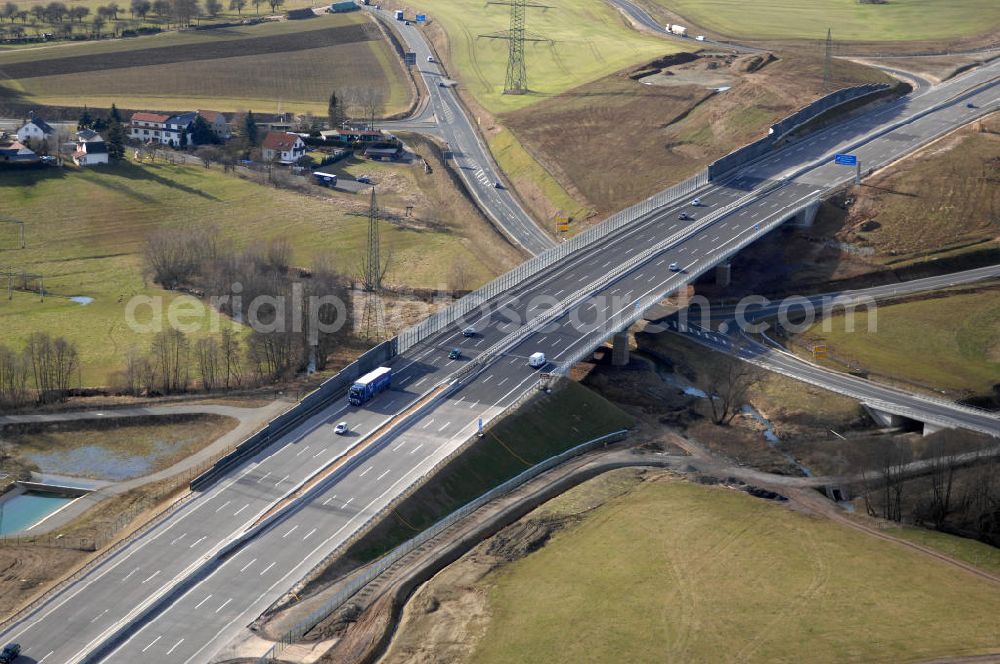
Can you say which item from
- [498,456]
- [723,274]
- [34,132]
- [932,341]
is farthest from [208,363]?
[34,132]

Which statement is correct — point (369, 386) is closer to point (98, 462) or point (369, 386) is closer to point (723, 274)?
point (98, 462)

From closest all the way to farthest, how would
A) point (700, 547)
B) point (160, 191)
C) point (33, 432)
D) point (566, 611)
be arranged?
point (566, 611)
point (700, 547)
point (33, 432)
point (160, 191)

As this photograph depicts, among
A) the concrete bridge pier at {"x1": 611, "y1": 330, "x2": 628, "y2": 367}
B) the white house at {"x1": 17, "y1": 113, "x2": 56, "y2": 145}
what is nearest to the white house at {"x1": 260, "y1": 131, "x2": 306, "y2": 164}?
the white house at {"x1": 17, "y1": 113, "x2": 56, "y2": 145}

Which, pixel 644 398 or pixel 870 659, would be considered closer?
pixel 870 659

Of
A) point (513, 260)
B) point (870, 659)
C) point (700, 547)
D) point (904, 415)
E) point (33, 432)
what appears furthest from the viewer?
point (513, 260)

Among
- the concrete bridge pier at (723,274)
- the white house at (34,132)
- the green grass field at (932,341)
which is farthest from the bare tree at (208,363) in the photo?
the white house at (34,132)

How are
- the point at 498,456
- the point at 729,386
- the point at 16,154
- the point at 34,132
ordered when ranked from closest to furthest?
the point at 498,456 < the point at 729,386 < the point at 16,154 < the point at 34,132

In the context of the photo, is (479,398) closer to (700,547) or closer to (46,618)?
(700,547)

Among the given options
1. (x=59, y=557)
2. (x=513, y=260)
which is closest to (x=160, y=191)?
(x=513, y=260)
